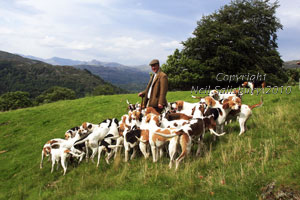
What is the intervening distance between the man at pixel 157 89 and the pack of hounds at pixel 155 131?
0.39m

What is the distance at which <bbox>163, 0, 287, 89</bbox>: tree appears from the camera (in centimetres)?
2977

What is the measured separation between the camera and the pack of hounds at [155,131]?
5.94 metres

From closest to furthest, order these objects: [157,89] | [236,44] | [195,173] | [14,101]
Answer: [195,173] < [157,89] < [236,44] < [14,101]

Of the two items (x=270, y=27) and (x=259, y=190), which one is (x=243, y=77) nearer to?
(x=270, y=27)

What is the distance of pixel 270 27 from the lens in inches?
1264

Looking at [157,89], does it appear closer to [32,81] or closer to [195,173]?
[195,173]

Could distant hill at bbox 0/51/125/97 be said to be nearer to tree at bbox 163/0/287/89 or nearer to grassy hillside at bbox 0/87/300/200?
tree at bbox 163/0/287/89

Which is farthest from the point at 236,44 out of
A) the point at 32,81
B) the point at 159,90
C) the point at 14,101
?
the point at 32,81

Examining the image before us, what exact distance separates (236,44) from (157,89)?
27069 mm

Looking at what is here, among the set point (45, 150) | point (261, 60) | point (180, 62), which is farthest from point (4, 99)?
point (261, 60)

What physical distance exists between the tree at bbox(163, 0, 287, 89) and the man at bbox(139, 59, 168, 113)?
75.2 feet

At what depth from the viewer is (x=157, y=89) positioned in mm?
7820

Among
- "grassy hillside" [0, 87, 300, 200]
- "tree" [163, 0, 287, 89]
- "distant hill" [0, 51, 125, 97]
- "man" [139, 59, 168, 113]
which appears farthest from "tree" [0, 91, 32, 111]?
"distant hill" [0, 51, 125, 97]

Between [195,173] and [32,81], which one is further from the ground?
[195,173]
